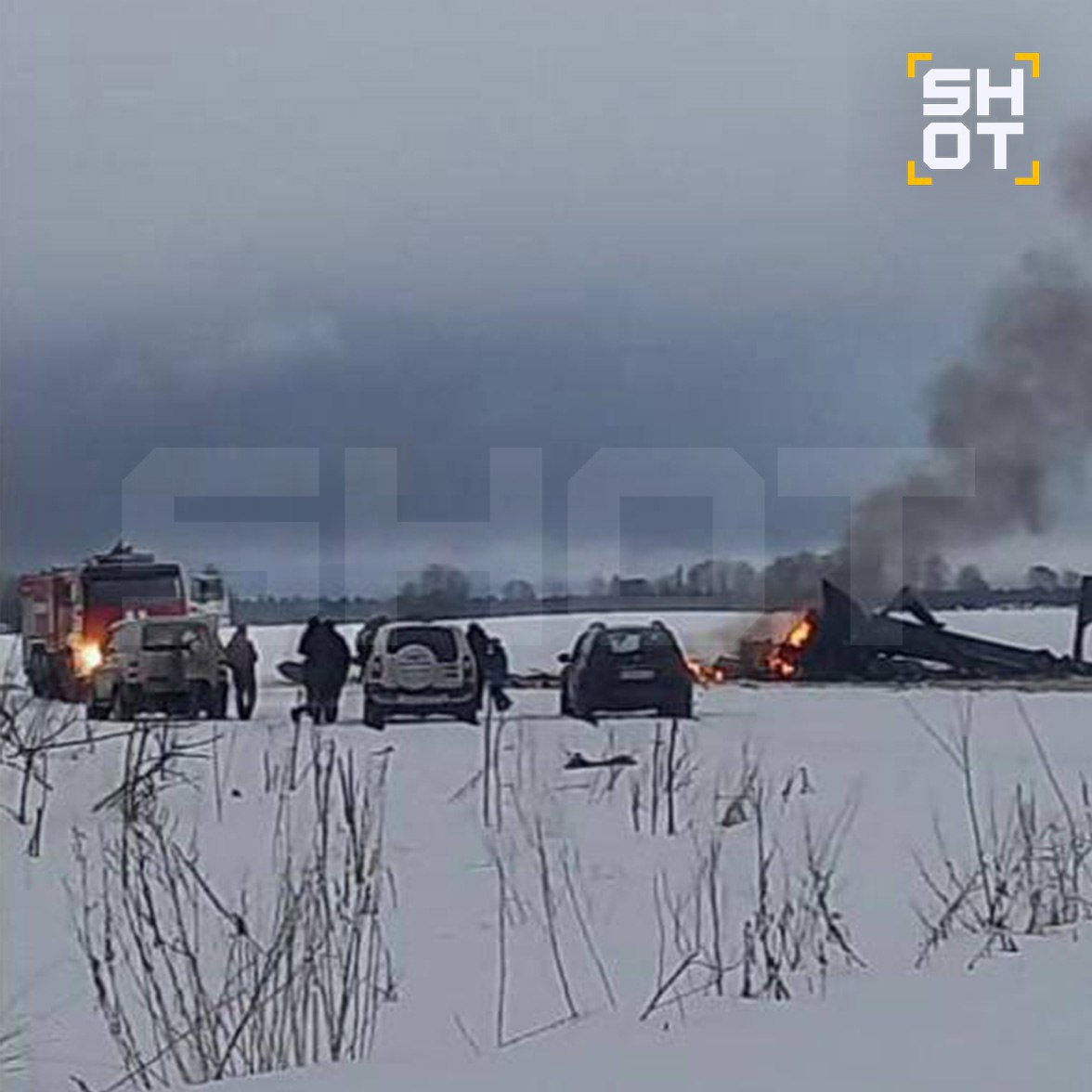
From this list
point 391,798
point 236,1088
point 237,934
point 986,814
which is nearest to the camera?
point 236,1088

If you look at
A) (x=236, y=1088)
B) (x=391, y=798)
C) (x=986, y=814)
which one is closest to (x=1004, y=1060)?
(x=236, y=1088)

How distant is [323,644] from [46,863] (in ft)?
40.0

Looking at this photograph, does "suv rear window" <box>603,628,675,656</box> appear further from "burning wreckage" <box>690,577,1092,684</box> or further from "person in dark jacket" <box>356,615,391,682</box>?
"burning wreckage" <box>690,577,1092,684</box>

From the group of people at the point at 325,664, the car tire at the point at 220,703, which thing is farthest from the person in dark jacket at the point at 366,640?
the car tire at the point at 220,703

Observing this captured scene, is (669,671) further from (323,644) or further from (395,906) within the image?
(395,906)

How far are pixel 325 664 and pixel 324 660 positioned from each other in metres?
0.05

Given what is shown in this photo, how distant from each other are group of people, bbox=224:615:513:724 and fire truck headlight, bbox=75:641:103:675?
3580mm

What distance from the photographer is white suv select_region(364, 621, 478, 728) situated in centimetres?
2361

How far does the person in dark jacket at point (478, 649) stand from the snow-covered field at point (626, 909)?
0.60 metres

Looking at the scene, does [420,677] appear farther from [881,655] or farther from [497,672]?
[881,655]

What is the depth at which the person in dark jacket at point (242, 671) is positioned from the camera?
25.2 meters

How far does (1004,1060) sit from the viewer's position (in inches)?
208

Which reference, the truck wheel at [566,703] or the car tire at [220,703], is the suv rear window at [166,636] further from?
the truck wheel at [566,703]

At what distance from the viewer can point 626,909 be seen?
11992 millimetres
